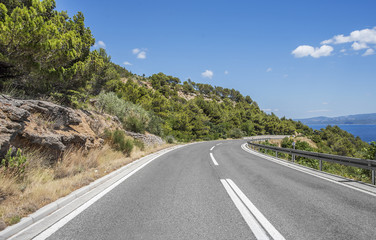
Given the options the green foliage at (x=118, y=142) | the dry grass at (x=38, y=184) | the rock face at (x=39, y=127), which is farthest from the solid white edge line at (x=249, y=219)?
the green foliage at (x=118, y=142)

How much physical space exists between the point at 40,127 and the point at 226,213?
7366mm

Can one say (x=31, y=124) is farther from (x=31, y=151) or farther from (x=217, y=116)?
(x=217, y=116)

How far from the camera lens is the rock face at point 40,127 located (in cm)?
575

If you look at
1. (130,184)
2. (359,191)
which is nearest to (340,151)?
(359,191)

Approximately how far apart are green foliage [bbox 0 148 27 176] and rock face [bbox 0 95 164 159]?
0.59ft

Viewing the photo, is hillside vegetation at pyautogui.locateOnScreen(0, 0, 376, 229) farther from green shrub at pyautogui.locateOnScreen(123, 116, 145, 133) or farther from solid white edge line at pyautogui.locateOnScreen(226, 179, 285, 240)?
solid white edge line at pyautogui.locateOnScreen(226, 179, 285, 240)

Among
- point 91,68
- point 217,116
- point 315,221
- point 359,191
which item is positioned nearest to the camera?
point 315,221

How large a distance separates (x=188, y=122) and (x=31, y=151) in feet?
121

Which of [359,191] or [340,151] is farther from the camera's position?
[340,151]

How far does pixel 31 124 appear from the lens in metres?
7.14

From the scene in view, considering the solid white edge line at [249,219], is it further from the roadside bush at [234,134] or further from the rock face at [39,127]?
the roadside bush at [234,134]

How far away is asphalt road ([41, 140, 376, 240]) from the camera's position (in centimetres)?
309

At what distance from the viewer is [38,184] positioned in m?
5.26

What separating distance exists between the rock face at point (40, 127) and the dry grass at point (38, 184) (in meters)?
0.47
